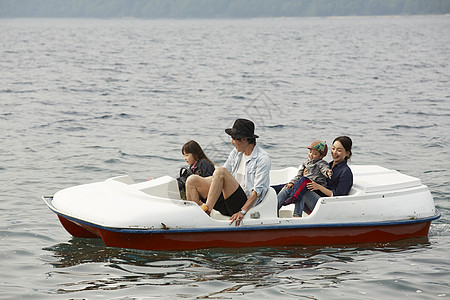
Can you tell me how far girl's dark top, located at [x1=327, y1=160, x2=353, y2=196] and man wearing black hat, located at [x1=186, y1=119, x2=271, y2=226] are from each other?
88cm

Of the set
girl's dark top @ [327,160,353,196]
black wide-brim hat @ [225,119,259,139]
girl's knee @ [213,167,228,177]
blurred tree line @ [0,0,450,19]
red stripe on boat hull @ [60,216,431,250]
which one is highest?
blurred tree line @ [0,0,450,19]

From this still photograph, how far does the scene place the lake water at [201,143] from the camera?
675 centimetres

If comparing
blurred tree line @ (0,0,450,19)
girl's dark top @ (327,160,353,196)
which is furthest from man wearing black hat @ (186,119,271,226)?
blurred tree line @ (0,0,450,19)

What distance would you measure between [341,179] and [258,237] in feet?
3.78

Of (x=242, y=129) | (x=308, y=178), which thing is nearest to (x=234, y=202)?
(x=242, y=129)

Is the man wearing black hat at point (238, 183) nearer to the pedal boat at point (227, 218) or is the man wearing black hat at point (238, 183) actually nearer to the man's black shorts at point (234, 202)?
the man's black shorts at point (234, 202)

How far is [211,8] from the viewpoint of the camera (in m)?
148

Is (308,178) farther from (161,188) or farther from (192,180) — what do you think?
(161,188)

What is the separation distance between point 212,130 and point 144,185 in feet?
27.9

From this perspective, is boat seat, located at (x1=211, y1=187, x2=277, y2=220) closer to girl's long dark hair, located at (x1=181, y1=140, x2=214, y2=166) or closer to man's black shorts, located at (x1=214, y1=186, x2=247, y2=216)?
man's black shorts, located at (x1=214, y1=186, x2=247, y2=216)

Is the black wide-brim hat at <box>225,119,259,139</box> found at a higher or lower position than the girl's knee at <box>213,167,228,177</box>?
higher

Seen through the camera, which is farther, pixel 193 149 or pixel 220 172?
pixel 193 149

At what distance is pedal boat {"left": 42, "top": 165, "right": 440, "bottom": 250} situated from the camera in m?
6.96

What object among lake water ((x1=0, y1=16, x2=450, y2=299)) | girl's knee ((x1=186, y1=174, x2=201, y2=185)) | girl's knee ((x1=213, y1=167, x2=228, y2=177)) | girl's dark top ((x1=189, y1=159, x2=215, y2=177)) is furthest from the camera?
girl's dark top ((x1=189, y1=159, x2=215, y2=177))
